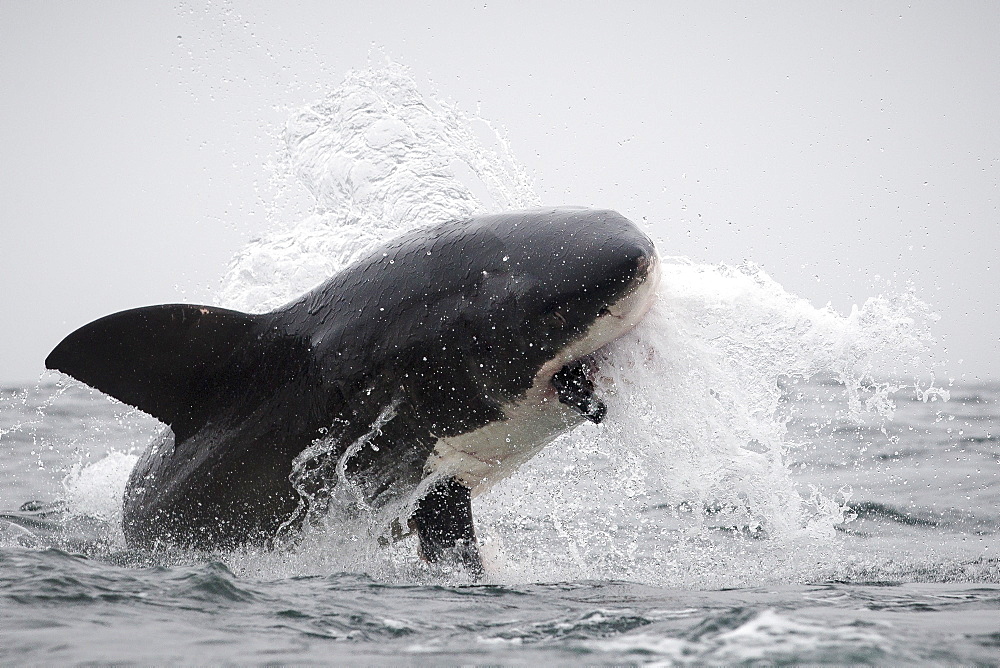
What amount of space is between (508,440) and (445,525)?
691 millimetres

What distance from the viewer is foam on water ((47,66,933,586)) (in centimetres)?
602

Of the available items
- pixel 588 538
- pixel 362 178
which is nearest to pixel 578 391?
pixel 588 538

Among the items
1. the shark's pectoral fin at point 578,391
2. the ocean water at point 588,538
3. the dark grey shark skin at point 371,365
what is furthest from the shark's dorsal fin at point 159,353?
the shark's pectoral fin at point 578,391

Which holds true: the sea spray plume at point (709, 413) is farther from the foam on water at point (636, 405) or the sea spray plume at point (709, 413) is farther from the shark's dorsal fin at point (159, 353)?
the shark's dorsal fin at point (159, 353)

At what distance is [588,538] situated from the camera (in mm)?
8477

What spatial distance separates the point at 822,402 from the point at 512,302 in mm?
A: 21819

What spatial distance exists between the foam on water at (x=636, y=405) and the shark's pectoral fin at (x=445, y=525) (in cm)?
15

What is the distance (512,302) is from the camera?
535 cm

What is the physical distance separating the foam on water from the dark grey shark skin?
15.1 inches

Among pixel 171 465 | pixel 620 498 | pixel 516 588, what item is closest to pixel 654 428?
pixel 516 588

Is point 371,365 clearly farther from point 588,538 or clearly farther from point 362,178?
point 362,178

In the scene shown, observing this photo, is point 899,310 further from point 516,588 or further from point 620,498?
point 620,498

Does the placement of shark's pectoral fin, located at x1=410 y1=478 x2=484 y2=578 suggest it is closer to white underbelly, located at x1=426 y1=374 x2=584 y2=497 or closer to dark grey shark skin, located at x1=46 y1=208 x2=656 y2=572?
dark grey shark skin, located at x1=46 y1=208 x2=656 y2=572

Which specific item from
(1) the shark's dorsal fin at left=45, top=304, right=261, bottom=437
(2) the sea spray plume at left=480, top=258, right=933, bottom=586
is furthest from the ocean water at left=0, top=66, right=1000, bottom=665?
(1) the shark's dorsal fin at left=45, top=304, right=261, bottom=437
